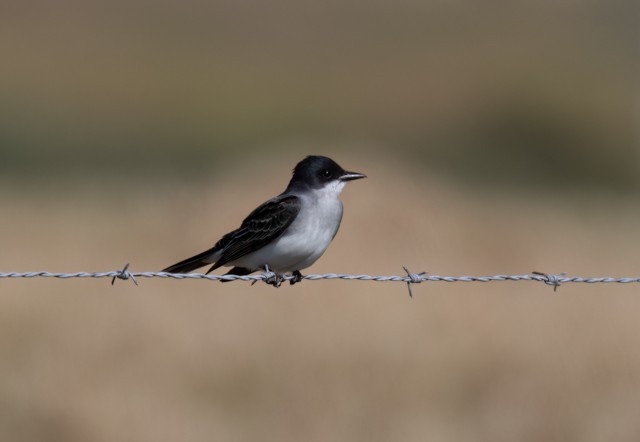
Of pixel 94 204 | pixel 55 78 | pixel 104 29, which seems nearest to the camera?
pixel 94 204

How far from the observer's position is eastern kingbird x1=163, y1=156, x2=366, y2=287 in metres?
9.66

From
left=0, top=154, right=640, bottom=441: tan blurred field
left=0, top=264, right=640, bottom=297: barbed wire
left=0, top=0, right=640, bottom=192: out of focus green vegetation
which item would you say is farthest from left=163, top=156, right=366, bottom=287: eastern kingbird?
left=0, top=0, right=640, bottom=192: out of focus green vegetation

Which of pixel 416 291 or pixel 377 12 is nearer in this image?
pixel 416 291

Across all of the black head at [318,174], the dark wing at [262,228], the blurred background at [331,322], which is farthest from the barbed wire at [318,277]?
the blurred background at [331,322]

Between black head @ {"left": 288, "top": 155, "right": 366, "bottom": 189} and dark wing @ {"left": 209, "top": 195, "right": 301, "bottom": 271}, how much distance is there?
1.09 ft

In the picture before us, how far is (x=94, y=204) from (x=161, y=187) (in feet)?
4.03

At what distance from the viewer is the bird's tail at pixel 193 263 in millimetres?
9688

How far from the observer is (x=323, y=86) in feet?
198

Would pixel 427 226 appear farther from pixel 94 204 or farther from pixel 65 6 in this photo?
pixel 65 6

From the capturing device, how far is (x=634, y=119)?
46594 millimetres

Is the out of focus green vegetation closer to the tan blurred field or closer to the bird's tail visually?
the tan blurred field

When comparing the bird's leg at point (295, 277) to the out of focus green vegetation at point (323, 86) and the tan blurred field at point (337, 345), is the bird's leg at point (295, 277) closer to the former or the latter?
the tan blurred field at point (337, 345)

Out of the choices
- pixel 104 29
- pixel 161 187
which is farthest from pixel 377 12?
pixel 161 187

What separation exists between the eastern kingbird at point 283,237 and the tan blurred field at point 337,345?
5.85ft
